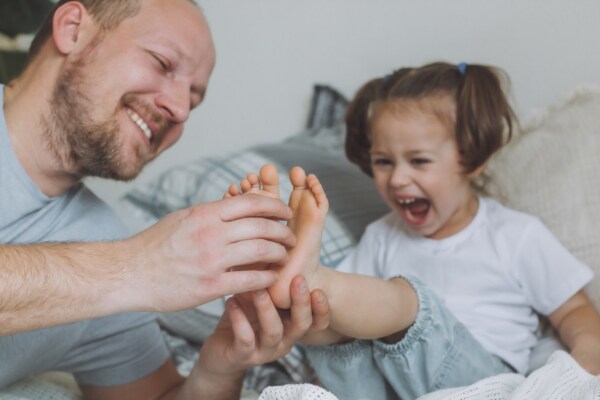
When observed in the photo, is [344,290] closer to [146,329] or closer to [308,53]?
[146,329]

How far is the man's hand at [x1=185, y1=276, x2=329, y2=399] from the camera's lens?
2.78 feet

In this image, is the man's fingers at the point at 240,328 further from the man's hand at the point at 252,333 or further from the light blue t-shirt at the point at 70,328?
the light blue t-shirt at the point at 70,328

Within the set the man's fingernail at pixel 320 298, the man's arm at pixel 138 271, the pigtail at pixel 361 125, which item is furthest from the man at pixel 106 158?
the pigtail at pixel 361 125

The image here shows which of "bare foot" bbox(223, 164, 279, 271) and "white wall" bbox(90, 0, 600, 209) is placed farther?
"white wall" bbox(90, 0, 600, 209)

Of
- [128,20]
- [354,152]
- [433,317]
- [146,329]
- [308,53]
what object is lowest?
[146,329]

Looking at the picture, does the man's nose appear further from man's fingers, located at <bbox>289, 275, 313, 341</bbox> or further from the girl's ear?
the girl's ear

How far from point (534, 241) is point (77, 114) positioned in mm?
800

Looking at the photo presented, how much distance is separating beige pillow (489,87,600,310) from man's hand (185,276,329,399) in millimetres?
575

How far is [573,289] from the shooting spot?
3.81ft

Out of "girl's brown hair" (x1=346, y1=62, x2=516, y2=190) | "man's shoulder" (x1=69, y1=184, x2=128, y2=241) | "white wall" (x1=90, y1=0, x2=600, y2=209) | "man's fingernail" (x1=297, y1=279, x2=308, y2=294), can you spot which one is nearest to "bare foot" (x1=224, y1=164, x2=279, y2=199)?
"man's fingernail" (x1=297, y1=279, x2=308, y2=294)

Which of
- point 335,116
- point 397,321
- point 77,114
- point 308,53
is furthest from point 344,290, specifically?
point 308,53

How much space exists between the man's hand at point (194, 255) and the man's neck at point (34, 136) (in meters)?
0.39

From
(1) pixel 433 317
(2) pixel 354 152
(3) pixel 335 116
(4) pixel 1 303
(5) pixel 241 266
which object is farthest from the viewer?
(3) pixel 335 116

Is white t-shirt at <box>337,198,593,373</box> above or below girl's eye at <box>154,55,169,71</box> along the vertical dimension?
below
